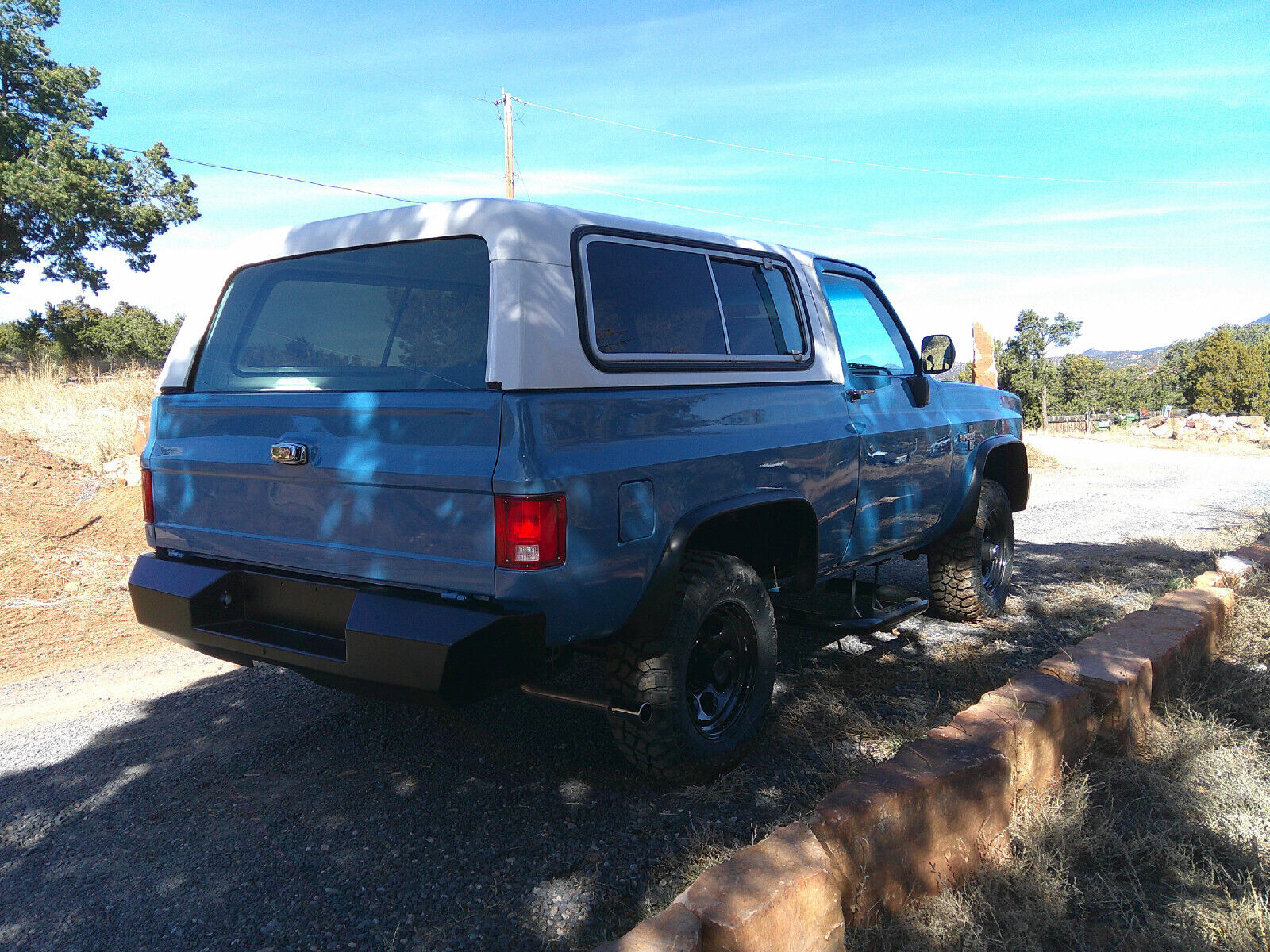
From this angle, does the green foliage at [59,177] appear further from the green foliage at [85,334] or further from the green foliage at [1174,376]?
the green foliage at [1174,376]

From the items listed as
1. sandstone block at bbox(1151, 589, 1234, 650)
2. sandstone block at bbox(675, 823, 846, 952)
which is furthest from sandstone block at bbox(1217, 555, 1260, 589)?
sandstone block at bbox(675, 823, 846, 952)

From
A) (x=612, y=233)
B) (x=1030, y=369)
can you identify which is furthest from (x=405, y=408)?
(x=1030, y=369)

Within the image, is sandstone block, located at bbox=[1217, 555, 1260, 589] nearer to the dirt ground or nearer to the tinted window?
the tinted window

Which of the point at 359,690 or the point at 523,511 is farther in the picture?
the point at 359,690

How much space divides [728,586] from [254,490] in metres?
1.73

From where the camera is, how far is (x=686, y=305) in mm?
3447

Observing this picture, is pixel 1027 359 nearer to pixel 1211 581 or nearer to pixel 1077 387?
pixel 1077 387

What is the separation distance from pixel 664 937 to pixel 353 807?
5.56 ft

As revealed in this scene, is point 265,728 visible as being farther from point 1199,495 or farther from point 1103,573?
point 1199,495

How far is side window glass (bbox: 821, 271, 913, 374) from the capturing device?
4.44m

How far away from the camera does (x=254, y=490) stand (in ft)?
10.00

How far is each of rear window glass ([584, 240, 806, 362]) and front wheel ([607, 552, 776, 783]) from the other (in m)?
0.83

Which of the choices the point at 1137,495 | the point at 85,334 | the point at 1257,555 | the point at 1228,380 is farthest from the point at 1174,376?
the point at 1257,555

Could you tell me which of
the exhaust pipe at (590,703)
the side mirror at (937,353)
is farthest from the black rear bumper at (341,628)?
the side mirror at (937,353)
